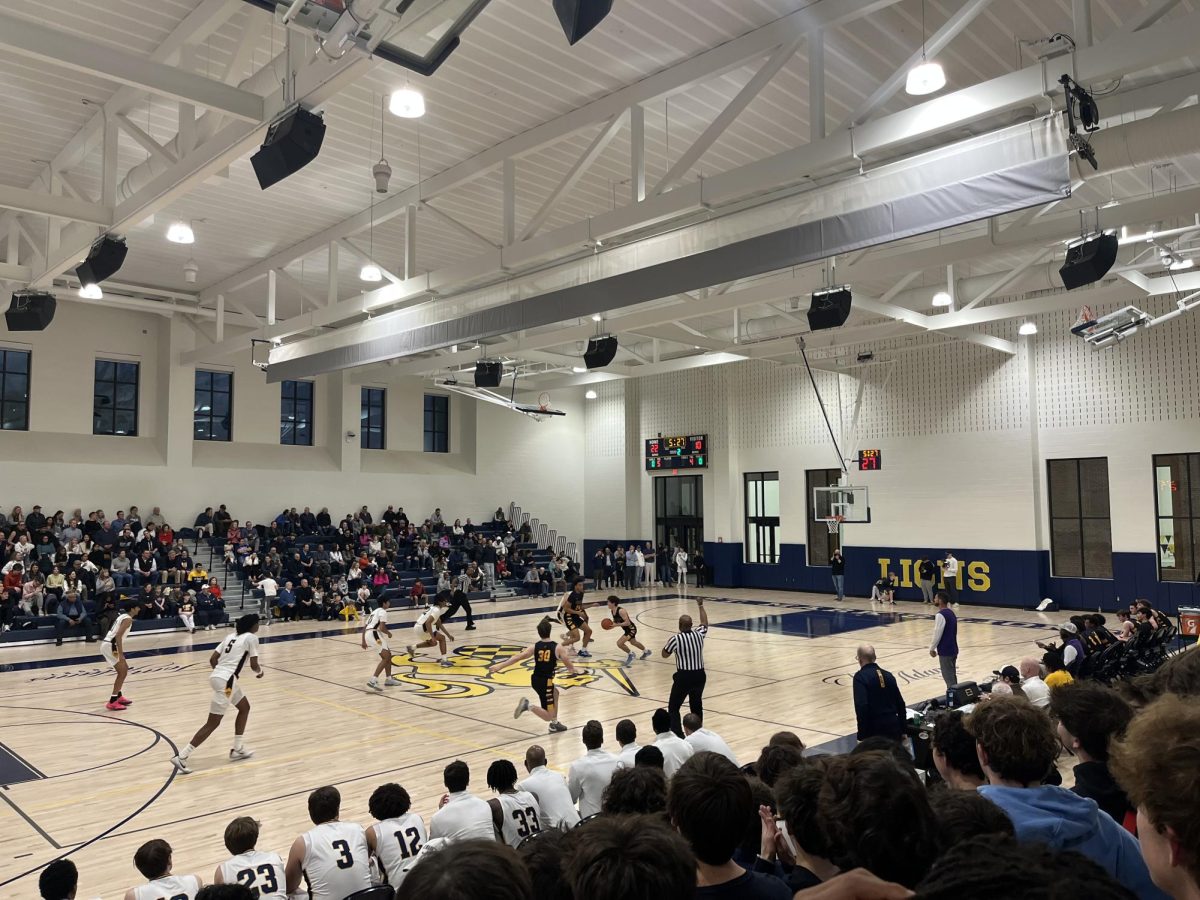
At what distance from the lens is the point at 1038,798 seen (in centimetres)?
291

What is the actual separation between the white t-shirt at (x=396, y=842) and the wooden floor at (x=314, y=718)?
2.28m

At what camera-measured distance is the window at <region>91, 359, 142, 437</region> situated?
2431 centimetres

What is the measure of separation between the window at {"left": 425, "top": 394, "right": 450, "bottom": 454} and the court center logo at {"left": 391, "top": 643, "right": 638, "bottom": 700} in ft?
53.4

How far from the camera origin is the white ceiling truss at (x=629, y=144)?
8109mm

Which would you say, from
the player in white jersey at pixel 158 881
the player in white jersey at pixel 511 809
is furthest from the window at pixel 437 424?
the player in white jersey at pixel 158 881

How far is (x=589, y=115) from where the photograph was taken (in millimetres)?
11141

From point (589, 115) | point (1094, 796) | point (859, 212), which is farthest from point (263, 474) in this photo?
point (1094, 796)

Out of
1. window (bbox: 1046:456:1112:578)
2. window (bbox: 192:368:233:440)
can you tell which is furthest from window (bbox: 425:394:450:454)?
window (bbox: 1046:456:1112:578)

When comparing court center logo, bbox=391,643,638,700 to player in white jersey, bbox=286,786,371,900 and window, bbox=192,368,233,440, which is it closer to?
player in white jersey, bbox=286,786,371,900

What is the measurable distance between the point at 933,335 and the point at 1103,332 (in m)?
8.66

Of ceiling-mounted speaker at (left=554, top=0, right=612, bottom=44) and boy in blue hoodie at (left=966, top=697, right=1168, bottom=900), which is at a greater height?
ceiling-mounted speaker at (left=554, top=0, right=612, bottom=44)

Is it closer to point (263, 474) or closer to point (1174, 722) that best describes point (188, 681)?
point (263, 474)

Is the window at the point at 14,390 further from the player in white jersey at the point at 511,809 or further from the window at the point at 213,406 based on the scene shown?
the player in white jersey at the point at 511,809

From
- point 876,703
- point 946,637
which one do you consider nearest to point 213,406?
point 946,637
